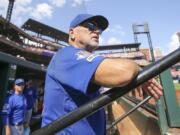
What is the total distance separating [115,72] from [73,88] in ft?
0.83

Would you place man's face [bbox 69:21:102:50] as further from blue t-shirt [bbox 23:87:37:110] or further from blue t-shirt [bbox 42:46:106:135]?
blue t-shirt [bbox 23:87:37:110]

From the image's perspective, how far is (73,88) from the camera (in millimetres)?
1141

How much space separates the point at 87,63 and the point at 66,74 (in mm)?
127

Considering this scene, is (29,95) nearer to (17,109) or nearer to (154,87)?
(17,109)

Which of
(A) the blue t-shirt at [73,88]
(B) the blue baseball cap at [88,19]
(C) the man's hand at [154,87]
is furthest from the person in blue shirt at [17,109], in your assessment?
(C) the man's hand at [154,87]

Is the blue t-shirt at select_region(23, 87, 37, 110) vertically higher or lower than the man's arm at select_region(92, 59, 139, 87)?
lower

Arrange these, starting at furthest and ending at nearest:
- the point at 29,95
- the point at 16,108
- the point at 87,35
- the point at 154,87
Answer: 1. the point at 29,95
2. the point at 16,108
3. the point at 87,35
4. the point at 154,87

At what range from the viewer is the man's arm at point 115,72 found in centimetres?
91

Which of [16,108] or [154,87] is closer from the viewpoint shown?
[154,87]

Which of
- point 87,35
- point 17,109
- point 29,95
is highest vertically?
point 87,35

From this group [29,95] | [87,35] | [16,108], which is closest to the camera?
[87,35]

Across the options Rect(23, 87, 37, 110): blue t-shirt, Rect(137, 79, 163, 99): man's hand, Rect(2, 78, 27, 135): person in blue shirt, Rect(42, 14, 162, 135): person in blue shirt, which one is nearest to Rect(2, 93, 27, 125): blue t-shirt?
Rect(2, 78, 27, 135): person in blue shirt

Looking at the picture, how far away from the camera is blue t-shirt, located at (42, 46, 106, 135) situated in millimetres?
1033

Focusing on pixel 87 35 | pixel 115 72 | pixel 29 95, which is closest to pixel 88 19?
pixel 87 35
